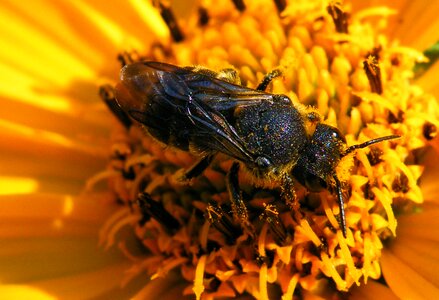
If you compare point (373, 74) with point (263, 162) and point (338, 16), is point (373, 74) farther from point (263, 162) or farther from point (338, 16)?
point (263, 162)

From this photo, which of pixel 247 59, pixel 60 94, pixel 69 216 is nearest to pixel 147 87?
pixel 247 59

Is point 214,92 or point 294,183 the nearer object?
point 214,92

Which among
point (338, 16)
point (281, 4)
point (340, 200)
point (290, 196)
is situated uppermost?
point (281, 4)

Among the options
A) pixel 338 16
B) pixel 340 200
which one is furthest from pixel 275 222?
pixel 338 16

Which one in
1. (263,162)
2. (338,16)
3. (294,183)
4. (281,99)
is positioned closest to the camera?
(263,162)

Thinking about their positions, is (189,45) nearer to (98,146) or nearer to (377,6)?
(98,146)

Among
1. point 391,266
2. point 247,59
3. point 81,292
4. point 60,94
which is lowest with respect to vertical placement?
point 391,266
